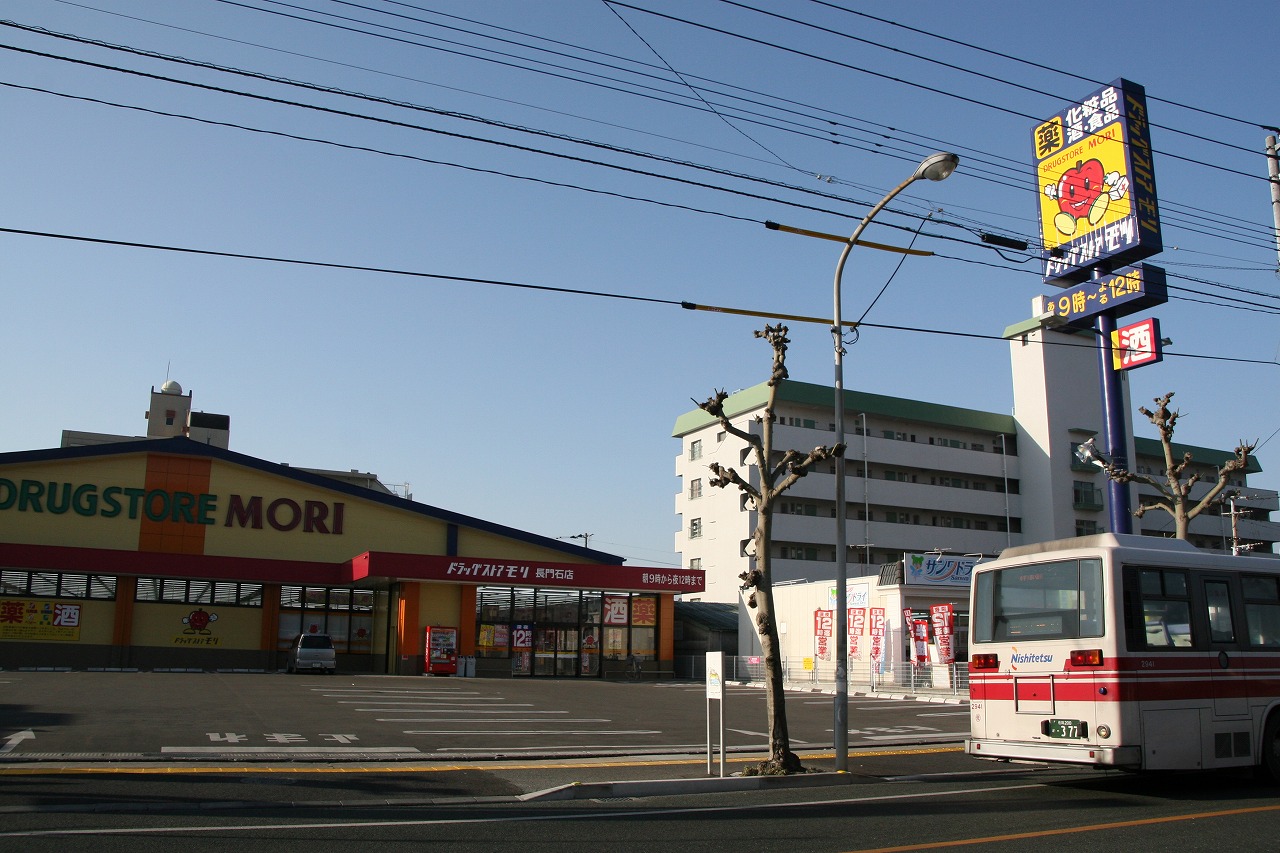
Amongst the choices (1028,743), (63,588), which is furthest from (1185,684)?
(63,588)

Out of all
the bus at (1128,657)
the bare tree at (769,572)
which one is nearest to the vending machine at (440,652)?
the bare tree at (769,572)

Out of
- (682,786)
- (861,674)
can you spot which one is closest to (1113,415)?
(861,674)

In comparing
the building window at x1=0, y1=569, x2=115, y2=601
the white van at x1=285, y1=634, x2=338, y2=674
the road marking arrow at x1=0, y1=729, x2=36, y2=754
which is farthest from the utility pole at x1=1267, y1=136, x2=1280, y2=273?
the building window at x1=0, y1=569, x2=115, y2=601

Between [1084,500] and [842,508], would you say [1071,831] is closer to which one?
[842,508]

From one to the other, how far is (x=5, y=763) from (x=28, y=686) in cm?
1437

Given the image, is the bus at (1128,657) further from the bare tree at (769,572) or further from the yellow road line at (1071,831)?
the bare tree at (769,572)

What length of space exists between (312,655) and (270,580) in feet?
15.8

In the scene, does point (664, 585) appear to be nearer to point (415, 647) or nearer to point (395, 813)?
point (415, 647)

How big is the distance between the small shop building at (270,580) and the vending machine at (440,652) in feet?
0.22

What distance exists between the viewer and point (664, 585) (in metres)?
41.0

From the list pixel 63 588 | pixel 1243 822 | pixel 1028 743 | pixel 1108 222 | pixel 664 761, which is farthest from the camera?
pixel 63 588

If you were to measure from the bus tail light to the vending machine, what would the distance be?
1124 inches

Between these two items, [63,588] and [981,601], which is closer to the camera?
[981,601]

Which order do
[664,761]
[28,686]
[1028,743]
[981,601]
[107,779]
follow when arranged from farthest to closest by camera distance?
[28,686] → [664,761] → [981,601] → [1028,743] → [107,779]
